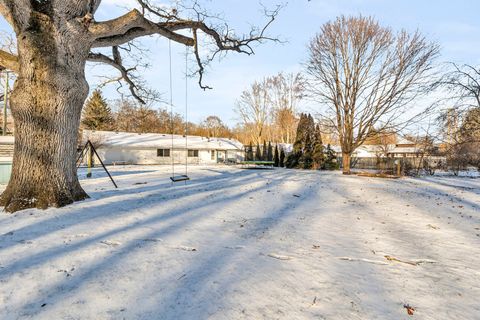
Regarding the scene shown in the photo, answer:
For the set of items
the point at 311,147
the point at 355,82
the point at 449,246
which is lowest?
the point at 449,246

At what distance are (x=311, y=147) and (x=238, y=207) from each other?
22.8m

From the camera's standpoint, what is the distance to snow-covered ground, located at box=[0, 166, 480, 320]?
212cm

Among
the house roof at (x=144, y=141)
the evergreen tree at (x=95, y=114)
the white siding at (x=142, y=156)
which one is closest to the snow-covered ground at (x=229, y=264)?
the white siding at (x=142, y=156)

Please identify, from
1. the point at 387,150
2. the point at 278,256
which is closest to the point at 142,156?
the point at 278,256

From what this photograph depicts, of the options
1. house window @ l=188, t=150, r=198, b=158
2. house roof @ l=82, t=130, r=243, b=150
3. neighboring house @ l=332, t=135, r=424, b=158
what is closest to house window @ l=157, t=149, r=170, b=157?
house roof @ l=82, t=130, r=243, b=150

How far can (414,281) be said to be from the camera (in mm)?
2654

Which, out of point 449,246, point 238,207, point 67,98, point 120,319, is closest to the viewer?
point 120,319

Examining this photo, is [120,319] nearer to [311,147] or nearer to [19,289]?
[19,289]

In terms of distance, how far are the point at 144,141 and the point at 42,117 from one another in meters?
27.6

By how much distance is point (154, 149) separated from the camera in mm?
31234

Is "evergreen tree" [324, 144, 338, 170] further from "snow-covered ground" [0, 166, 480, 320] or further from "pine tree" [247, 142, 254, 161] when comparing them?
"snow-covered ground" [0, 166, 480, 320]

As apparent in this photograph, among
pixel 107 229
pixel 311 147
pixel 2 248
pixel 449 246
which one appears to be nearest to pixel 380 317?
pixel 449 246

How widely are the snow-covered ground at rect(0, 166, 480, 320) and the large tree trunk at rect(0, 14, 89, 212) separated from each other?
48 cm

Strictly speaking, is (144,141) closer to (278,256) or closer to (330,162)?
(330,162)
